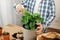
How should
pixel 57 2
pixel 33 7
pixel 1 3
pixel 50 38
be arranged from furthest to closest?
1. pixel 1 3
2. pixel 57 2
3. pixel 33 7
4. pixel 50 38

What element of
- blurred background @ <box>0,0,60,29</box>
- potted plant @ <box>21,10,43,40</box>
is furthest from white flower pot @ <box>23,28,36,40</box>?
blurred background @ <box>0,0,60,29</box>

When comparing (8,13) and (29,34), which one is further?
(8,13)

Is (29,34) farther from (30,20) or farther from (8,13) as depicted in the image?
(8,13)

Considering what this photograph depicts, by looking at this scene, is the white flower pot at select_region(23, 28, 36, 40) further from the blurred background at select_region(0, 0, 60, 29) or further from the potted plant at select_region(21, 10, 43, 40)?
the blurred background at select_region(0, 0, 60, 29)

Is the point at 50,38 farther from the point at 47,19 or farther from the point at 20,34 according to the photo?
the point at 47,19

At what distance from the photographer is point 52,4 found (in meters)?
1.57

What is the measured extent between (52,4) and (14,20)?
29.6 inches

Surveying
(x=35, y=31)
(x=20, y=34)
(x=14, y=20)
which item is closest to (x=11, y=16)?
(x=14, y=20)

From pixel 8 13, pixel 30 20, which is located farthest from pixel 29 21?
pixel 8 13

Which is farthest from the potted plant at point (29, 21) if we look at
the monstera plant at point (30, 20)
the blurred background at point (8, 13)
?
the blurred background at point (8, 13)

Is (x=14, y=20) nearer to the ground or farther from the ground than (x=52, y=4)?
nearer to the ground

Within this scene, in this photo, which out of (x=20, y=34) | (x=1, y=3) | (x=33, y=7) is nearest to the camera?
(x=20, y=34)

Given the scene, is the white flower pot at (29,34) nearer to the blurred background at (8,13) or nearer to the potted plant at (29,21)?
the potted plant at (29,21)

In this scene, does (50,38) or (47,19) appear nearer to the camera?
(50,38)
